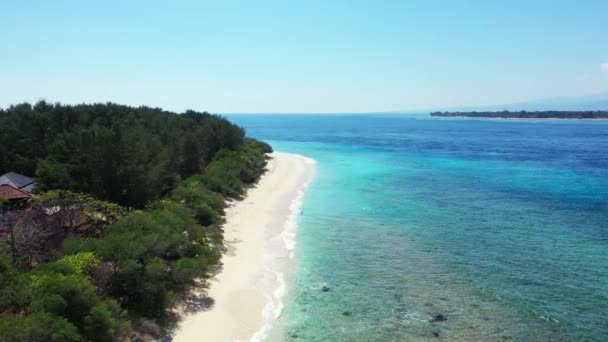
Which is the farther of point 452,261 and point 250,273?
point 452,261

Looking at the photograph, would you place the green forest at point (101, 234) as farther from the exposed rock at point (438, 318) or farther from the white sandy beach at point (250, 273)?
the exposed rock at point (438, 318)

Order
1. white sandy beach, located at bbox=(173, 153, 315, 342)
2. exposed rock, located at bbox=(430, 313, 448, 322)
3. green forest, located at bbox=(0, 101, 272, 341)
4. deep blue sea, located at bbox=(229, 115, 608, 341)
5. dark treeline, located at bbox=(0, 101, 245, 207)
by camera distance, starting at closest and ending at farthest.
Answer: green forest, located at bbox=(0, 101, 272, 341), white sandy beach, located at bbox=(173, 153, 315, 342), deep blue sea, located at bbox=(229, 115, 608, 341), exposed rock, located at bbox=(430, 313, 448, 322), dark treeline, located at bbox=(0, 101, 245, 207)

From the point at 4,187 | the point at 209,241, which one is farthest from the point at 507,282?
the point at 4,187

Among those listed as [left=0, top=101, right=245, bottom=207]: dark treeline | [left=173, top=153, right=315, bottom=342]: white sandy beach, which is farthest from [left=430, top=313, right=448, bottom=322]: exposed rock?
[left=0, top=101, right=245, bottom=207]: dark treeline

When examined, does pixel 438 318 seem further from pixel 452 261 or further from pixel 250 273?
pixel 250 273

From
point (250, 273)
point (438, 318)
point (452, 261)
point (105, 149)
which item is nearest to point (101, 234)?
point (250, 273)

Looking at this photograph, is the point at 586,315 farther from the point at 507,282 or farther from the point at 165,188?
the point at 165,188

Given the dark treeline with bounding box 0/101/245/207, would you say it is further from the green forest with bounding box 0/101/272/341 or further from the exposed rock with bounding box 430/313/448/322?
the exposed rock with bounding box 430/313/448/322
